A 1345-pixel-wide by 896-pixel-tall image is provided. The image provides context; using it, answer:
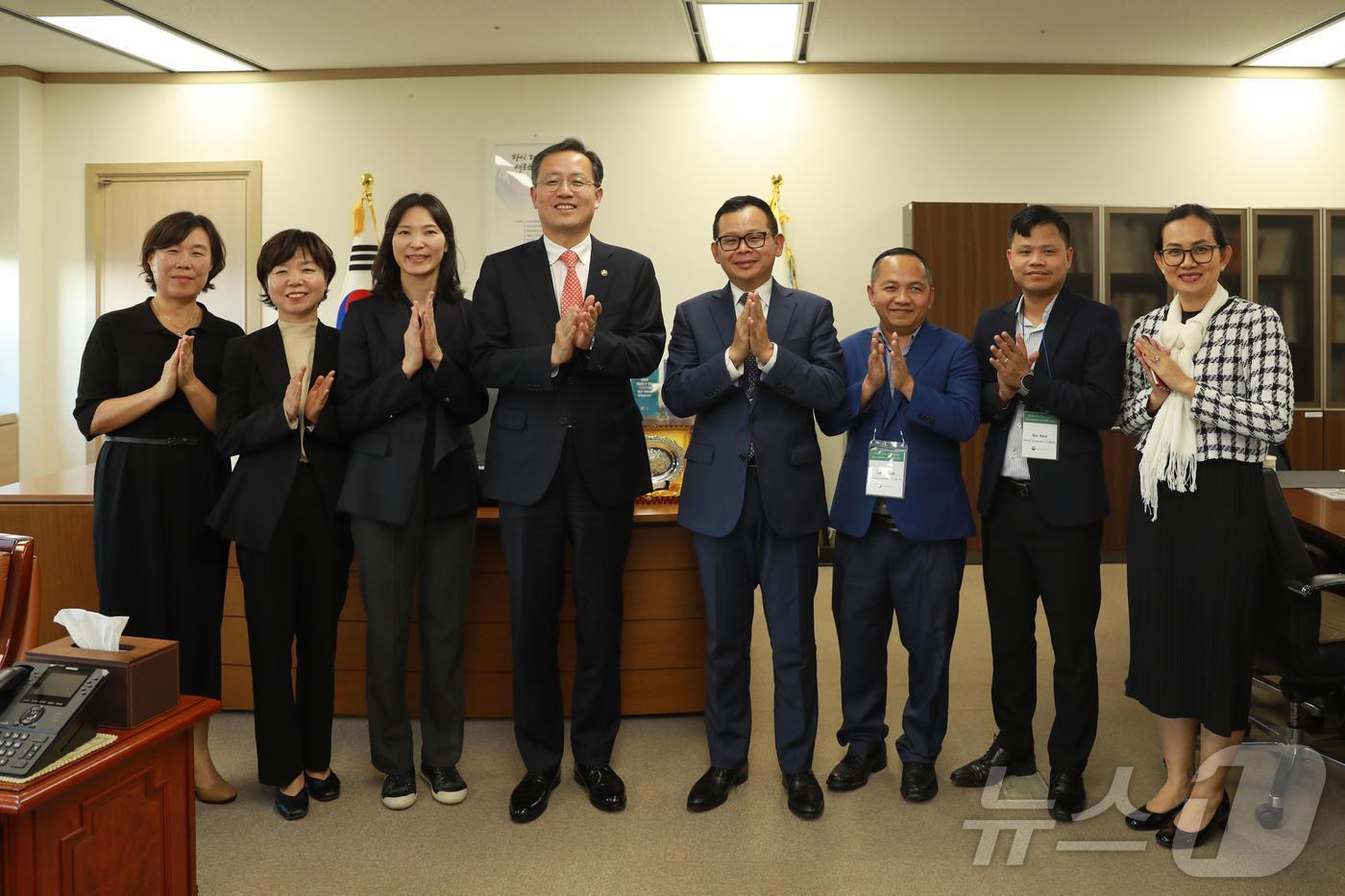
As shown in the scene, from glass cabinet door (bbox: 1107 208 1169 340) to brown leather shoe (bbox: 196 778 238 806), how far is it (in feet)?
18.5

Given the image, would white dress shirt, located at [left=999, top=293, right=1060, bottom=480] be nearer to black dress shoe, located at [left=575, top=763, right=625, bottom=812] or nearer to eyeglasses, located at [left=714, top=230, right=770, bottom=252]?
eyeglasses, located at [left=714, top=230, right=770, bottom=252]

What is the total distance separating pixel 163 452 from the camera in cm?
266

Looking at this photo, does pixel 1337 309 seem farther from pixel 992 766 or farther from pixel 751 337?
pixel 751 337

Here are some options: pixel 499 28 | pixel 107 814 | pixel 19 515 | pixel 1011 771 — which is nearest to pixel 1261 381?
pixel 1011 771

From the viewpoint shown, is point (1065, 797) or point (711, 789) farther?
point (711, 789)

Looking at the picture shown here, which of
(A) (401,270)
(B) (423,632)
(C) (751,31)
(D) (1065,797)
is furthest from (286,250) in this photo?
(C) (751,31)

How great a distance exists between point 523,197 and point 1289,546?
5125 mm

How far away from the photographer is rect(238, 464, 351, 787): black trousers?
8.71 ft

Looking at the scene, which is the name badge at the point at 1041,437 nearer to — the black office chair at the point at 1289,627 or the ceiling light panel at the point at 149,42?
the black office chair at the point at 1289,627

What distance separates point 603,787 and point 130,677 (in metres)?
1.47

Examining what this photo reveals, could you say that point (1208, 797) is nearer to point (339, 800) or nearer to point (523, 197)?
point (339, 800)

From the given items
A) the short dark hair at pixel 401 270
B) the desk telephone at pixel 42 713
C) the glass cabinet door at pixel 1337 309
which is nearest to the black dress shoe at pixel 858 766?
the short dark hair at pixel 401 270

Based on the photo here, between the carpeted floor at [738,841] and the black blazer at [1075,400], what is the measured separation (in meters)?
0.87

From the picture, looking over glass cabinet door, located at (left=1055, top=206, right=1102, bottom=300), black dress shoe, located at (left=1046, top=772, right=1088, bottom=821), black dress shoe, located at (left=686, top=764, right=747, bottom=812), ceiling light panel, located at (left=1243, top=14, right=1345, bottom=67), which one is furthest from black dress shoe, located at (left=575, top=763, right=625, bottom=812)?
ceiling light panel, located at (left=1243, top=14, right=1345, bottom=67)
